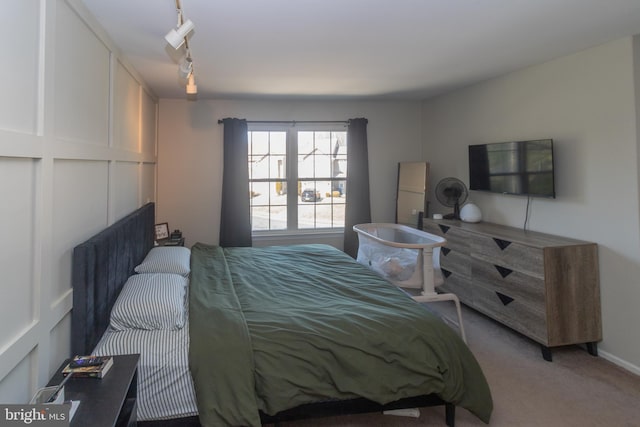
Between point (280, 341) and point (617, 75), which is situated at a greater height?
point (617, 75)

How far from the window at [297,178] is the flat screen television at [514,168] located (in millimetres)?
1796

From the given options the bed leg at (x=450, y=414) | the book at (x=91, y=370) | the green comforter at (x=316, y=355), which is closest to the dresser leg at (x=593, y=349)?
the green comforter at (x=316, y=355)

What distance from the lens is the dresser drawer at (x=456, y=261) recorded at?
3.48 metres

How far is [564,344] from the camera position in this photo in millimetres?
2701

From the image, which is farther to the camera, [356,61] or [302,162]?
[302,162]

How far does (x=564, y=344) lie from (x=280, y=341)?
7.45ft

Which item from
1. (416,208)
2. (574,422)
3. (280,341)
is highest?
(416,208)

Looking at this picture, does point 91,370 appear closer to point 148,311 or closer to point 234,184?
point 148,311

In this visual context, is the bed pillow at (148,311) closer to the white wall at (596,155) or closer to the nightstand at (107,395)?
the nightstand at (107,395)

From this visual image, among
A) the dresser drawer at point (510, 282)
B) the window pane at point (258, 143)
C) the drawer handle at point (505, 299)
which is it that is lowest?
the drawer handle at point (505, 299)

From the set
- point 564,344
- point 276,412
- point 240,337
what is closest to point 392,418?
point 276,412

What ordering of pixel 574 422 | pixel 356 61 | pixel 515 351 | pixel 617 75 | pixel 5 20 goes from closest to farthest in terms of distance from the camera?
pixel 5 20 → pixel 574 422 → pixel 617 75 → pixel 515 351 → pixel 356 61

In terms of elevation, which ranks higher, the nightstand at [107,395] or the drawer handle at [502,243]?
the drawer handle at [502,243]

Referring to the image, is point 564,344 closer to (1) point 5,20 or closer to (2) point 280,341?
(2) point 280,341
